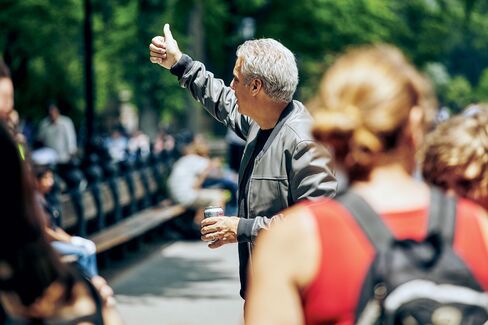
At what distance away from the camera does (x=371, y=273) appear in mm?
2625

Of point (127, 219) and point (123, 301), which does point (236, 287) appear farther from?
point (127, 219)

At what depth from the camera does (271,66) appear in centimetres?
485

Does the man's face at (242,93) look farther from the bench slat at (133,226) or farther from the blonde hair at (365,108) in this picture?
the bench slat at (133,226)

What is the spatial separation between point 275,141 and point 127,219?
10770 mm

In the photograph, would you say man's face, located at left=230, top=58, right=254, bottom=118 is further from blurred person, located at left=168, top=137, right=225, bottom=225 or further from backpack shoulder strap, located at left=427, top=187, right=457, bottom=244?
blurred person, located at left=168, top=137, right=225, bottom=225

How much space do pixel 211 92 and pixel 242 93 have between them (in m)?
0.42

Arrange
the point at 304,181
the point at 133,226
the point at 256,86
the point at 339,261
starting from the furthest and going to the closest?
the point at 133,226, the point at 256,86, the point at 304,181, the point at 339,261

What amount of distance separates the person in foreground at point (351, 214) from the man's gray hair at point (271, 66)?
6.81ft

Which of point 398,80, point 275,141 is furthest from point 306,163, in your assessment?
point 398,80

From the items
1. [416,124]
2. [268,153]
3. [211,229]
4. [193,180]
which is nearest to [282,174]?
→ [268,153]

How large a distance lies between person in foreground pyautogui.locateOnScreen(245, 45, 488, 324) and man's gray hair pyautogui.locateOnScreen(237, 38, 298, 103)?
2.08 metres

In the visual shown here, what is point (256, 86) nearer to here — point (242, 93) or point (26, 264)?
point (242, 93)

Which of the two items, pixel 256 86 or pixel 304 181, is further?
pixel 256 86

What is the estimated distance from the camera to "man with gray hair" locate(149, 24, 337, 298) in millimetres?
4664
